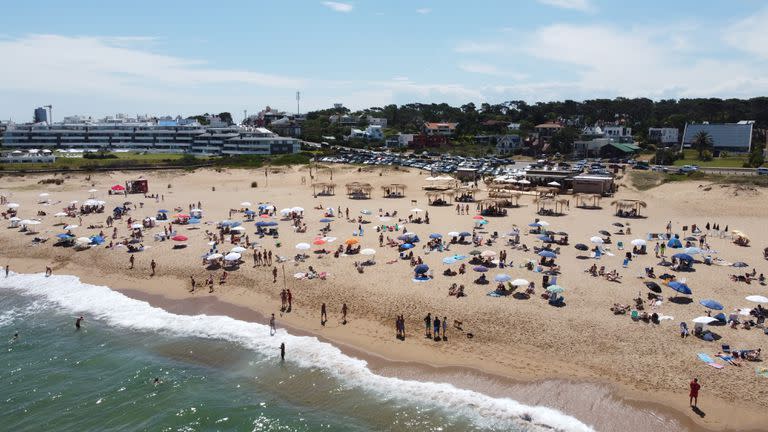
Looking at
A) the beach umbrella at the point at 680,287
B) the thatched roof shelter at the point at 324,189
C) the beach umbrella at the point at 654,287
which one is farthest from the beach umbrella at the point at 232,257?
the thatched roof shelter at the point at 324,189

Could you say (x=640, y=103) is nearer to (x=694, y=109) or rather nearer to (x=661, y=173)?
(x=694, y=109)

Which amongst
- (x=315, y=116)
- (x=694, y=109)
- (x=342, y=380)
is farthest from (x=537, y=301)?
(x=315, y=116)

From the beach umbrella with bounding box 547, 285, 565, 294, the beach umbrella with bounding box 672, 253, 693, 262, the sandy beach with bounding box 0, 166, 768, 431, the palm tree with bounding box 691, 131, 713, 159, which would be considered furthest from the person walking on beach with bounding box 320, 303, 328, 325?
the palm tree with bounding box 691, 131, 713, 159

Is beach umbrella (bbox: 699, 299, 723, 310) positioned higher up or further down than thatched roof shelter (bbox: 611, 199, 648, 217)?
further down

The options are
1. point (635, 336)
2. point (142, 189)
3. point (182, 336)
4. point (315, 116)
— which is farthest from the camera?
point (315, 116)

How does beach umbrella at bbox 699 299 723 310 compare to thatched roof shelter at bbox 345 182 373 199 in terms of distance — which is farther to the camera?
thatched roof shelter at bbox 345 182 373 199

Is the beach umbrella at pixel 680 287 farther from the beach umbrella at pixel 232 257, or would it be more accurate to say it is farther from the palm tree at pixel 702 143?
the palm tree at pixel 702 143

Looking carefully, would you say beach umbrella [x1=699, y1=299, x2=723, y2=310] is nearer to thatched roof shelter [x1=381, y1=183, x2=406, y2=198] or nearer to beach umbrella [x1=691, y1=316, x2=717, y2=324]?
beach umbrella [x1=691, y1=316, x2=717, y2=324]
